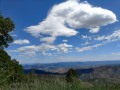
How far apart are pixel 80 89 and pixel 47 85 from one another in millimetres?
1224

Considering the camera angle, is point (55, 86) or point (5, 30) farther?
point (5, 30)

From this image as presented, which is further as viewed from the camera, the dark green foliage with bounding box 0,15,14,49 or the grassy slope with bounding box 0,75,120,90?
the dark green foliage with bounding box 0,15,14,49

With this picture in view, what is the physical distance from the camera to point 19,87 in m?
11.1

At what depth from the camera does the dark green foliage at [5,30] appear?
34.2 meters

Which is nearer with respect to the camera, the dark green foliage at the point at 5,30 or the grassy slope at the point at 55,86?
the grassy slope at the point at 55,86

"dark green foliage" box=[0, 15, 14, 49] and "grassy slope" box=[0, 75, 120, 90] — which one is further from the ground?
"dark green foliage" box=[0, 15, 14, 49]

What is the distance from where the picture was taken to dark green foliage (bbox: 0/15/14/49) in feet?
112

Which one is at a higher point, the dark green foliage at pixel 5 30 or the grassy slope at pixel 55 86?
the dark green foliage at pixel 5 30

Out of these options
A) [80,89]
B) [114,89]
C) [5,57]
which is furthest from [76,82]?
[5,57]

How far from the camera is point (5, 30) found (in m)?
34.6

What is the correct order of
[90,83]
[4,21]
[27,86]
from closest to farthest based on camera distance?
[27,86], [90,83], [4,21]

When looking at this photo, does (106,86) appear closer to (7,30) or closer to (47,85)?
(47,85)

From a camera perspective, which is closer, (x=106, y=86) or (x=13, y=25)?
(x=106, y=86)

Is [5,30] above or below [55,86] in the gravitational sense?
above
